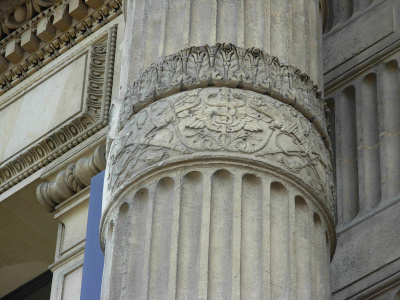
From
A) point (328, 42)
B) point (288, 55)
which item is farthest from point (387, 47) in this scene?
point (288, 55)

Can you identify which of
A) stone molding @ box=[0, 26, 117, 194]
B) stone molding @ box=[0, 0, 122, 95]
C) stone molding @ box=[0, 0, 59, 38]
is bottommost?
stone molding @ box=[0, 26, 117, 194]

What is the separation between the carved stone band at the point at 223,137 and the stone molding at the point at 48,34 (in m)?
3.62

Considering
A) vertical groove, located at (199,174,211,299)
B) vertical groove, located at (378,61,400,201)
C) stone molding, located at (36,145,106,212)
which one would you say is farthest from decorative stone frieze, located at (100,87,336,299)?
stone molding, located at (36,145,106,212)

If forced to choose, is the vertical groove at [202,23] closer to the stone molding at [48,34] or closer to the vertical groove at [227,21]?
the vertical groove at [227,21]

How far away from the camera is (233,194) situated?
25.3 ft

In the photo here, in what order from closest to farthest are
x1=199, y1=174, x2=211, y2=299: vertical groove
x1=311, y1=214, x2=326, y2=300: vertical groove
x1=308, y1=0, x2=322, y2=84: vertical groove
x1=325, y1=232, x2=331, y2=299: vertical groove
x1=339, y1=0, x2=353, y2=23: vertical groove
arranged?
x1=199, y1=174, x2=211, y2=299: vertical groove → x1=311, y1=214, x2=326, y2=300: vertical groove → x1=325, y1=232, x2=331, y2=299: vertical groove → x1=308, y1=0, x2=322, y2=84: vertical groove → x1=339, y1=0, x2=353, y2=23: vertical groove

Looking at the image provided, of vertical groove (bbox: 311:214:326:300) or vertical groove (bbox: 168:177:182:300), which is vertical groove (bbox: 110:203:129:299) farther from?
vertical groove (bbox: 311:214:326:300)

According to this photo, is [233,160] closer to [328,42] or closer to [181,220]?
[181,220]

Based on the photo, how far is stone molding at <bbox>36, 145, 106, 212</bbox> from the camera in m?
10.6

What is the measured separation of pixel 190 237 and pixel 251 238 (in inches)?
12.5

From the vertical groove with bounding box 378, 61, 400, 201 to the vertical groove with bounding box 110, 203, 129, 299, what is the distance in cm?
Result: 217

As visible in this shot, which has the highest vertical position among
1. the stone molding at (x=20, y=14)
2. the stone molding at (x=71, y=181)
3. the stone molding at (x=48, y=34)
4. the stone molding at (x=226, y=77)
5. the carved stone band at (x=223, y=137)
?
the stone molding at (x=20, y=14)

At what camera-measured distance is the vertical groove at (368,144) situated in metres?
9.57

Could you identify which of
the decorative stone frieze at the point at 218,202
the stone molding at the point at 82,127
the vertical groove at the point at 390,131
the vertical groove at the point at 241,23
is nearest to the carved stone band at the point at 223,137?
the decorative stone frieze at the point at 218,202
